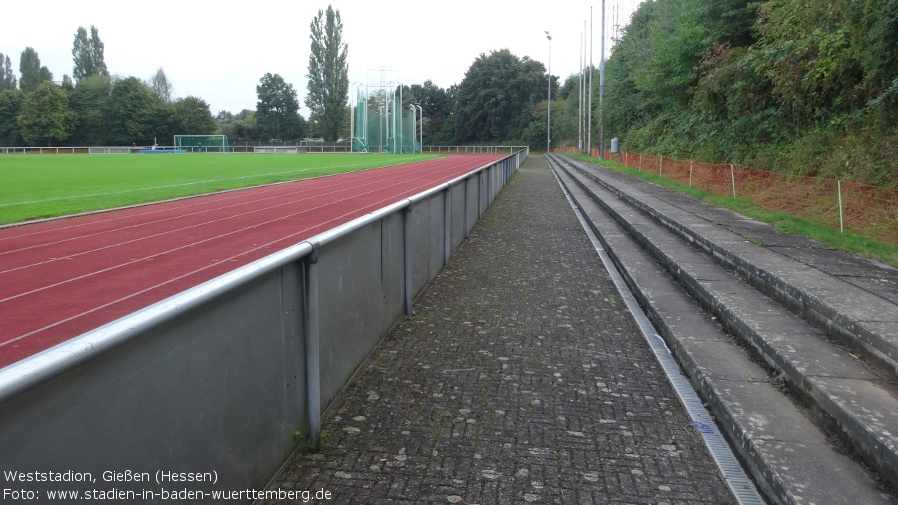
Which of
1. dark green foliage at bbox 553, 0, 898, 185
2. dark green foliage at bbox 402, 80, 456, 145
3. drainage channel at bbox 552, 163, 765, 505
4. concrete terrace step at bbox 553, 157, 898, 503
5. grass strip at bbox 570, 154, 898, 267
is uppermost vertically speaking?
dark green foliage at bbox 402, 80, 456, 145

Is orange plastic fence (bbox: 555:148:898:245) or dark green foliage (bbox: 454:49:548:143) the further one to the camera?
dark green foliage (bbox: 454:49:548:143)

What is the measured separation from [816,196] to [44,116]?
92.2 m

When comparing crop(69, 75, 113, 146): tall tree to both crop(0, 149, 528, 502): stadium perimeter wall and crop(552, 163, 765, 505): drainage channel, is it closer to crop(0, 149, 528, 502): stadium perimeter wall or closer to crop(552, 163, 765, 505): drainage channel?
crop(552, 163, 765, 505): drainage channel

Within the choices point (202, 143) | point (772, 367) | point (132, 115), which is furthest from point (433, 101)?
point (772, 367)

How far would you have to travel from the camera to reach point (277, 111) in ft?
362

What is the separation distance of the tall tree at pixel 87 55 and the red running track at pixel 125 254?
9856 centimetres

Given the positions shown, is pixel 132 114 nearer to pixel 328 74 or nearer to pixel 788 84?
pixel 328 74

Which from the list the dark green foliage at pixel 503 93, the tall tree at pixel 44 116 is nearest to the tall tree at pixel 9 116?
the tall tree at pixel 44 116

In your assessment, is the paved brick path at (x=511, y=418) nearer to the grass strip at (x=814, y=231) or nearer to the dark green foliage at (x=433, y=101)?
the grass strip at (x=814, y=231)

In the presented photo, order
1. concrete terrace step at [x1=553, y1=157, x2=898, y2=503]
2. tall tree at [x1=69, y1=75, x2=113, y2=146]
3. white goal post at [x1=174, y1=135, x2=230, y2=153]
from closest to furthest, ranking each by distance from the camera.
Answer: concrete terrace step at [x1=553, y1=157, x2=898, y2=503]
tall tree at [x1=69, y1=75, x2=113, y2=146]
white goal post at [x1=174, y1=135, x2=230, y2=153]

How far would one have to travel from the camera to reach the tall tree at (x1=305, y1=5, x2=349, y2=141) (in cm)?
9712

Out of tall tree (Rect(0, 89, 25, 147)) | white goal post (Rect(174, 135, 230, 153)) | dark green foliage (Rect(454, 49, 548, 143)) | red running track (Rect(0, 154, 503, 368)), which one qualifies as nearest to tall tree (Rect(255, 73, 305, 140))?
white goal post (Rect(174, 135, 230, 153))

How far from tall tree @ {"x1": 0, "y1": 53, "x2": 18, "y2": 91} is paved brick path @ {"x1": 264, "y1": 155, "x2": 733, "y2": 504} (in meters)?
140

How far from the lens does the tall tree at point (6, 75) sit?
402 feet
